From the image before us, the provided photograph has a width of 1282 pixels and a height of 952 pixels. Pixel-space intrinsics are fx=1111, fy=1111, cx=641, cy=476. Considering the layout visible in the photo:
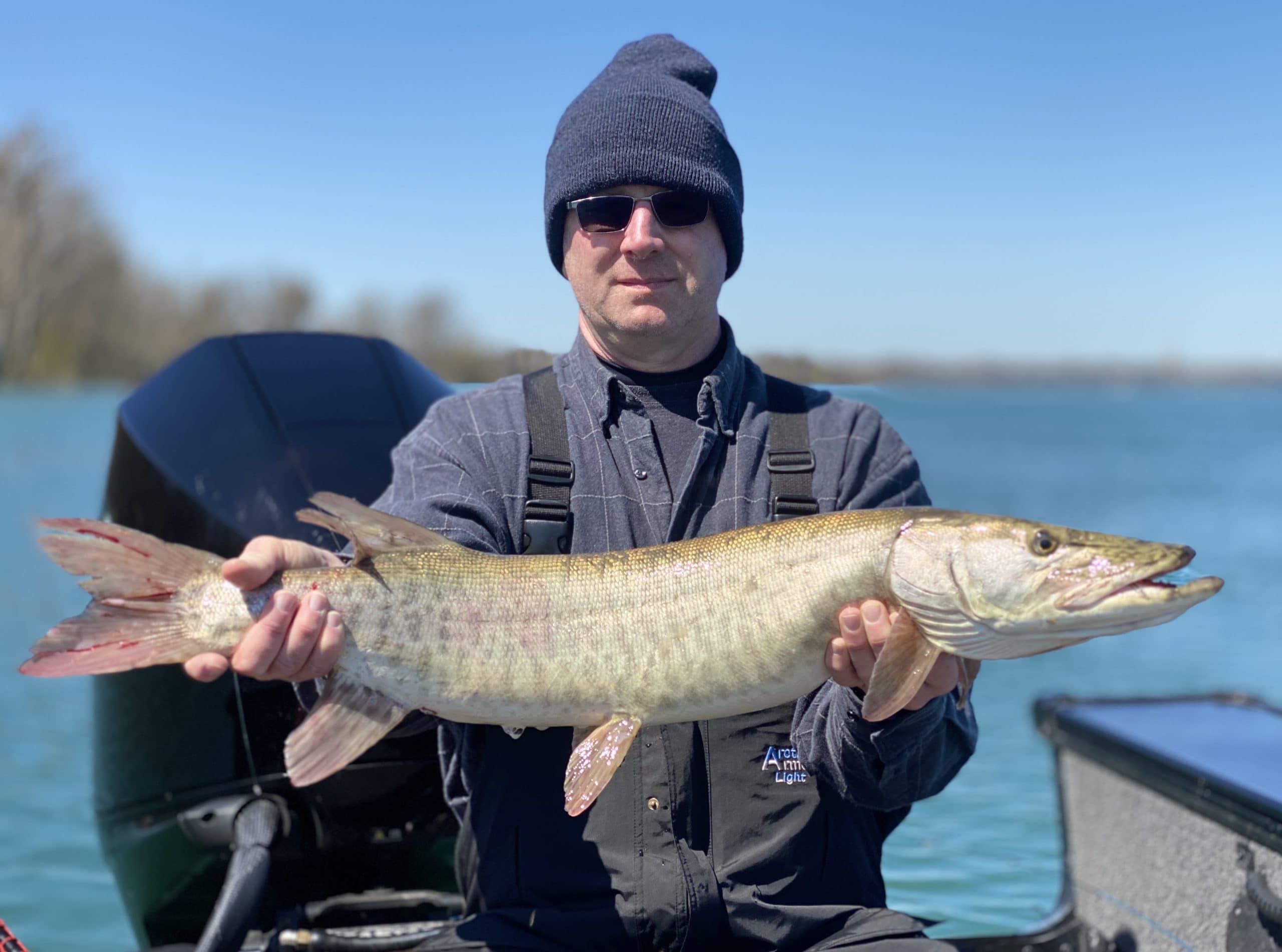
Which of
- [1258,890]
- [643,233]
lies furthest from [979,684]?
[643,233]

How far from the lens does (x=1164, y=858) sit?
13.1 feet

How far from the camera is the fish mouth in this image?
7.86 ft

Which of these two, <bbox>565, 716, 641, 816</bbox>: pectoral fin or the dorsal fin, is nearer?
<bbox>565, 716, 641, 816</bbox>: pectoral fin

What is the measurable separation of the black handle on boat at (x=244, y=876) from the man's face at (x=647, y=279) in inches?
74.8

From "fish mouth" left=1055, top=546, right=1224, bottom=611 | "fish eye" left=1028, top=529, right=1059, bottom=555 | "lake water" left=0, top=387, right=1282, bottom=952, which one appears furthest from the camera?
"lake water" left=0, top=387, right=1282, bottom=952

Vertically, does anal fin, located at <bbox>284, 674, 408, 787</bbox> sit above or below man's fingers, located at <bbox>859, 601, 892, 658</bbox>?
below

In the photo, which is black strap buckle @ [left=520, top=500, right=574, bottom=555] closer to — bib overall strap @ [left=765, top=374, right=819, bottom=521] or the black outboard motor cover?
bib overall strap @ [left=765, top=374, right=819, bottom=521]

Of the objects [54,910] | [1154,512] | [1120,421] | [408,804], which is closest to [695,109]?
[408,804]

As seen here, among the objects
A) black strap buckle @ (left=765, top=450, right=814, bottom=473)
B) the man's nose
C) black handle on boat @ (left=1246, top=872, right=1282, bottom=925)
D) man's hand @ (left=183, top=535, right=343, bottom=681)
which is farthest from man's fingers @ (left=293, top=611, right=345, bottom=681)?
black handle on boat @ (left=1246, top=872, right=1282, bottom=925)

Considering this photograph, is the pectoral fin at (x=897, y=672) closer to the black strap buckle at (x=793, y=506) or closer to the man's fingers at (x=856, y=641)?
the man's fingers at (x=856, y=641)

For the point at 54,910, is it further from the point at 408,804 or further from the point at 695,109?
the point at 695,109

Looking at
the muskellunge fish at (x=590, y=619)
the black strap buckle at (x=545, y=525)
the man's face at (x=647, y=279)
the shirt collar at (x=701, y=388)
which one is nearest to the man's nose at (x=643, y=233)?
the man's face at (x=647, y=279)

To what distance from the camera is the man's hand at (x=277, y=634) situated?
264 centimetres

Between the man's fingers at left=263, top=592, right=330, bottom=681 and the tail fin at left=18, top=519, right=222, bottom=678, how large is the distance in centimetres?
20
